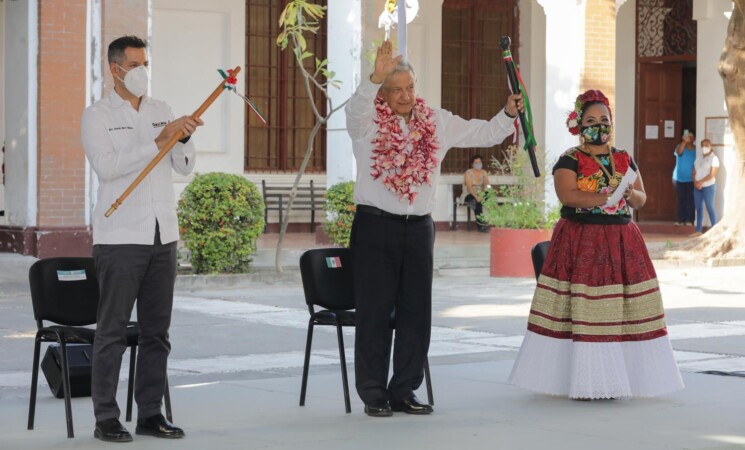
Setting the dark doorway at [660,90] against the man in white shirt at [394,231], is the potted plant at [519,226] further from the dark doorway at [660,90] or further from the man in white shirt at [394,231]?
the dark doorway at [660,90]

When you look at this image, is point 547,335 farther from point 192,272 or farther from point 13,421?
point 192,272

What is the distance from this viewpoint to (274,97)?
2152cm

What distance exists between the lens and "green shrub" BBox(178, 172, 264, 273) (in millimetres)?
14602

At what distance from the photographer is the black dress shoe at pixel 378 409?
7.02 meters

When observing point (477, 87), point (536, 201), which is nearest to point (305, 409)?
→ point (536, 201)

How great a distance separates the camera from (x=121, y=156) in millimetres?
6258

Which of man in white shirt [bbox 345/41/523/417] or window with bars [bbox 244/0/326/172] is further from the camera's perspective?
window with bars [bbox 244/0/326/172]

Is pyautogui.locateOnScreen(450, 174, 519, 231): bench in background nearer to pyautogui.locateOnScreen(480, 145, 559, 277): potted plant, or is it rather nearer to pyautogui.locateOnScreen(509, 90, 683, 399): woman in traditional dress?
pyautogui.locateOnScreen(480, 145, 559, 277): potted plant

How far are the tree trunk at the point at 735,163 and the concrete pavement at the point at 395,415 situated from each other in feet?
16.9

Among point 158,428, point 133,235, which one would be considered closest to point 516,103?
point 133,235

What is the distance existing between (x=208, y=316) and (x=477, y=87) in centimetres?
1255

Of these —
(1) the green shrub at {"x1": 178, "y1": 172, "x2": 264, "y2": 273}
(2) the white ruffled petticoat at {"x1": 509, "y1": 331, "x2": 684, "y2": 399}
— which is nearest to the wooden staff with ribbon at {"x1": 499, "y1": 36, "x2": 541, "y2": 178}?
(2) the white ruffled petticoat at {"x1": 509, "y1": 331, "x2": 684, "y2": 399}

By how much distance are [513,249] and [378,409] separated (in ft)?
29.6

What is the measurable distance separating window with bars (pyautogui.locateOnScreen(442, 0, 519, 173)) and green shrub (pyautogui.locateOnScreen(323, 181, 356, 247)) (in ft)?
24.5
